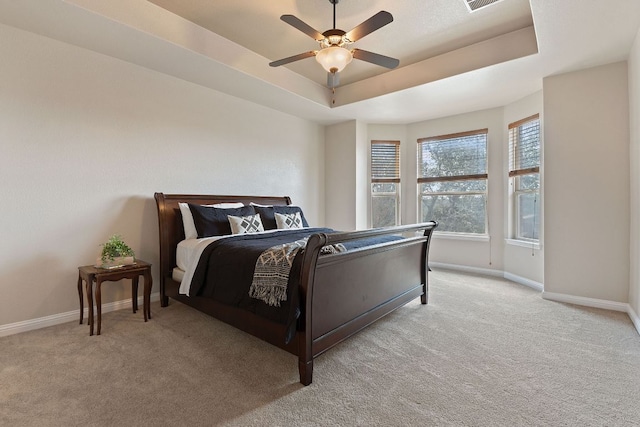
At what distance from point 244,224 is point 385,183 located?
320cm

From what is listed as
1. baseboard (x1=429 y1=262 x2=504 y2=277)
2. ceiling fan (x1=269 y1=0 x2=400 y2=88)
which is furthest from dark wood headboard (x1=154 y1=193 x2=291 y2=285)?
baseboard (x1=429 y1=262 x2=504 y2=277)

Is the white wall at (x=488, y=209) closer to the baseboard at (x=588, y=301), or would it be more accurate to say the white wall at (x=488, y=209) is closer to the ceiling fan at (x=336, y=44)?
the baseboard at (x=588, y=301)

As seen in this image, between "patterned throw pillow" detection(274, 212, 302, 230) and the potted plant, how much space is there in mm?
1671

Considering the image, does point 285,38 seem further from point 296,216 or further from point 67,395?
point 67,395

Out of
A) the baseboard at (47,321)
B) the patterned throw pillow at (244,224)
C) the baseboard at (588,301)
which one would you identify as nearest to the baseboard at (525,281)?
the baseboard at (588,301)

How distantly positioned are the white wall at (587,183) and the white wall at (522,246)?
272mm

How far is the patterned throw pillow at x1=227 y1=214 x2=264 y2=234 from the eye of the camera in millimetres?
3297

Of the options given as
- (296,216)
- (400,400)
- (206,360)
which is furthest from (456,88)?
(206,360)

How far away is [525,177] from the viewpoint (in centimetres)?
424

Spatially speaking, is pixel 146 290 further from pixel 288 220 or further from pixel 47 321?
pixel 288 220

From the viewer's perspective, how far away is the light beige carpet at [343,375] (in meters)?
1.58

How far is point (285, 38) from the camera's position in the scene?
325cm

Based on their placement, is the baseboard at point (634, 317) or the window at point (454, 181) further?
the window at point (454, 181)

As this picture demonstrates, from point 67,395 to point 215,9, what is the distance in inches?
126
